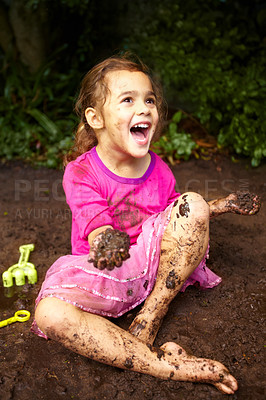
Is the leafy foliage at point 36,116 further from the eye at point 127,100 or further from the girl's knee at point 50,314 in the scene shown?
the girl's knee at point 50,314

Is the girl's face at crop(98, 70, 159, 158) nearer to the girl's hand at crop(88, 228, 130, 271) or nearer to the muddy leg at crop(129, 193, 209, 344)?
the muddy leg at crop(129, 193, 209, 344)

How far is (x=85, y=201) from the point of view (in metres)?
1.86

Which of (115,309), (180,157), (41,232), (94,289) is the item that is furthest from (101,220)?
(180,157)

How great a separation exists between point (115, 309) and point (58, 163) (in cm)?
277

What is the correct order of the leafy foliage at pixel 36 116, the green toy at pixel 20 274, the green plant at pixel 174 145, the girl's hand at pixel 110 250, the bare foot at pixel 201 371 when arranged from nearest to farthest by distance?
the girl's hand at pixel 110 250 < the bare foot at pixel 201 371 < the green toy at pixel 20 274 < the green plant at pixel 174 145 < the leafy foliage at pixel 36 116

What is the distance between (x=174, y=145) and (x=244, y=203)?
2.24 metres

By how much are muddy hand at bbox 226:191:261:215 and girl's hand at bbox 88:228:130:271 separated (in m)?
0.77

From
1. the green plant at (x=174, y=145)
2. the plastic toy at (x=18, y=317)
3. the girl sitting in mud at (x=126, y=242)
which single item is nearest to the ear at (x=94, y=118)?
the girl sitting in mud at (x=126, y=242)

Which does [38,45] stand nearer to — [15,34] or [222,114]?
[15,34]

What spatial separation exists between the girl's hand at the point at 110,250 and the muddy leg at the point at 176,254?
1.45 feet

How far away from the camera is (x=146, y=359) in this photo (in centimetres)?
163

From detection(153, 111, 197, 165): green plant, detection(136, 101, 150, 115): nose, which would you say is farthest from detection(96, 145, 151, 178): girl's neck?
detection(153, 111, 197, 165): green plant

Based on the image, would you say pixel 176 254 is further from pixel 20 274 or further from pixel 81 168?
pixel 20 274

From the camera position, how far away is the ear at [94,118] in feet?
6.81
